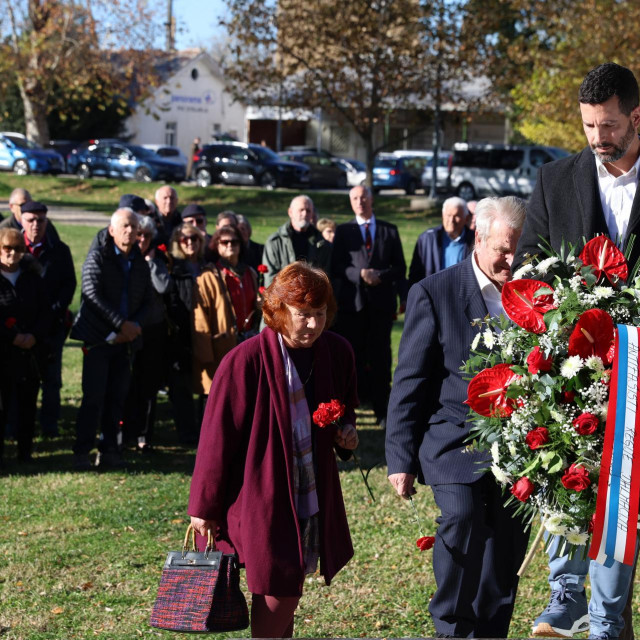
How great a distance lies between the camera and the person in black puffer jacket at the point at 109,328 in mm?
8922

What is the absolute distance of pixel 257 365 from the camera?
4629 millimetres

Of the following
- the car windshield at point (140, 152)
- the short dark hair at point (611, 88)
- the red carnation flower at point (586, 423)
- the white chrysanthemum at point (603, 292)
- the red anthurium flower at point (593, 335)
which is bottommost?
the red carnation flower at point (586, 423)

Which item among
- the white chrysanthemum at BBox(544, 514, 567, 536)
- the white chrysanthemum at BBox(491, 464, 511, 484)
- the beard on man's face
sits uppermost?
the beard on man's face

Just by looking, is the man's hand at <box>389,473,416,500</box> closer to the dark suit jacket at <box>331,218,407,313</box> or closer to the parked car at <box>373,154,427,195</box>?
the dark suit jacket at <box>331,218,407,313</box>

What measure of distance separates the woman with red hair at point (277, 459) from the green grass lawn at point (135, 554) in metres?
1.39

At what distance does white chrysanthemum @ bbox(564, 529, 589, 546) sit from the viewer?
3.60 meters

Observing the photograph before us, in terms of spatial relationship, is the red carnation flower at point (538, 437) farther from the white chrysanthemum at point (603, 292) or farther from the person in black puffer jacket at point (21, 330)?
the person in black puffer jacket at point (21, 330)

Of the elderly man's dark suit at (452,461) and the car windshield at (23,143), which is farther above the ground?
the car windshield at (23,143)

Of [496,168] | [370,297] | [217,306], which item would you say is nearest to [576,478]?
[217,306]

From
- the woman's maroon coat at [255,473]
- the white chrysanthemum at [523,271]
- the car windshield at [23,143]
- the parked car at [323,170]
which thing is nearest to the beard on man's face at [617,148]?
the white chrysanthemum at [523,271]

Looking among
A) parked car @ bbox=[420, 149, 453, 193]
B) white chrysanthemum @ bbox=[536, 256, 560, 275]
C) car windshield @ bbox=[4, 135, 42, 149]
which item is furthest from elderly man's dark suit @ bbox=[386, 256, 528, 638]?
car windshield @ bbox=[4, 135, 42, 149]

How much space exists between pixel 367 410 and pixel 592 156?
24.7ft

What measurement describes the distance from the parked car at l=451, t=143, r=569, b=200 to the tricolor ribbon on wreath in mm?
34666

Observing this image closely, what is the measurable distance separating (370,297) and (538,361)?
7.48 m
